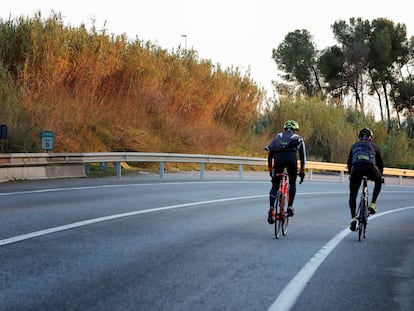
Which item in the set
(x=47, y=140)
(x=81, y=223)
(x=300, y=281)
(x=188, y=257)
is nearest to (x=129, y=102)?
(x=47, y=140)

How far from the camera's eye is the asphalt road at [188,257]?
679cm

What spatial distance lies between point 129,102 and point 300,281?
26.0m

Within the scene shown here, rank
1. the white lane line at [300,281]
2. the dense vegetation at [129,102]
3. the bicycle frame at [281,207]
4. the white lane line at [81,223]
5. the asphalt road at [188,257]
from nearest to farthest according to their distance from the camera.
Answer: the white lane line at [300,281] → the asphalt road at [188,257] → the white lane line at [81,223] → the bicycle frame at [281,207] → the dense vegetation at [129,102]

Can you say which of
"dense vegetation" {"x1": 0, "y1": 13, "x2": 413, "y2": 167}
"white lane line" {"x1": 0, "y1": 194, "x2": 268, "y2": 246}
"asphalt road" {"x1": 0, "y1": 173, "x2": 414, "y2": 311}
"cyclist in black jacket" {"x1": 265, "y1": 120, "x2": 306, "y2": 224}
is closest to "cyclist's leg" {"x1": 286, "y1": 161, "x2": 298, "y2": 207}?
"cyclist in black jacket" {"x1": 265, "y1": 120, "x2": 306, "y2": 224}

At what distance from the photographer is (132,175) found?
26344 millimetres

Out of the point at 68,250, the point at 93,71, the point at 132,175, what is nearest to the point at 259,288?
the point at 68,250

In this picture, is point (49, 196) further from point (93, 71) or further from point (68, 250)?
point (93, 71)

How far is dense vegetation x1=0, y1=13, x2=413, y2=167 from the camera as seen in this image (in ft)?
89.1

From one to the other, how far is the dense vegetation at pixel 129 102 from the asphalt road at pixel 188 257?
10288mm

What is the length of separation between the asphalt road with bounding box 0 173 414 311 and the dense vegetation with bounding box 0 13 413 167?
1029cm

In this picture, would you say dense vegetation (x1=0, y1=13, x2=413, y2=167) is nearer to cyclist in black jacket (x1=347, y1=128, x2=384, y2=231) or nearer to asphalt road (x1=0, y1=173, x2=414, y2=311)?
asphalt road (x1=0, y1=173, x2=414, y2=311)

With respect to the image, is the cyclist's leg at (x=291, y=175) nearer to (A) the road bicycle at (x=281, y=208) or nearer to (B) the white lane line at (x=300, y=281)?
(A) the road bicycle at (x=281, y=208)

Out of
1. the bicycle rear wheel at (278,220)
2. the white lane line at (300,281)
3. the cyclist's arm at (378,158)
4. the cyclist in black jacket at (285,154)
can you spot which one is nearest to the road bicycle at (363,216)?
the white lane line at (300,281)

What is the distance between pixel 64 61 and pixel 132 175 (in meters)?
5.90
